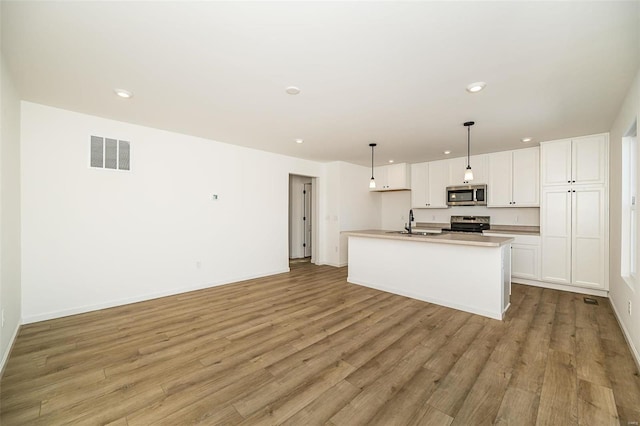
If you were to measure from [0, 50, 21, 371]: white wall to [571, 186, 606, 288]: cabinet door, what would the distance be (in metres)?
7.19

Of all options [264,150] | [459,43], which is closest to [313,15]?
[459,43]

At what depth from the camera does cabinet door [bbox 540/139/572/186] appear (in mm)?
4383

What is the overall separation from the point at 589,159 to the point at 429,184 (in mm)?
2710

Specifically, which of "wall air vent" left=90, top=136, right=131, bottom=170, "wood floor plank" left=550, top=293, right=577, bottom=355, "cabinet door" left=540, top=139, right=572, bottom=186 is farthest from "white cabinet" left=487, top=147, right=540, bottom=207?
"wall air vent" left=90, top=136, right=131, bottom=170

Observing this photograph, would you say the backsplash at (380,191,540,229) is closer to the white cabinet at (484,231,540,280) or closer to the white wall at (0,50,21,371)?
the white cabinet at (484,231,540,280)

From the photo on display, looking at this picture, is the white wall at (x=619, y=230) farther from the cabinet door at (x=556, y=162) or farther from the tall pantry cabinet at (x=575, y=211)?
the cabinet door at (x=556, y=162)

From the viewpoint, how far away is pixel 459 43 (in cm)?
191

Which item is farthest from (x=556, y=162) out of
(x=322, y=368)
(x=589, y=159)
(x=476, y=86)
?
(x=322, y=368)

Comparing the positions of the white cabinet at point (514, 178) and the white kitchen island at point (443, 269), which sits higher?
the white cabinet at point (514, 178)

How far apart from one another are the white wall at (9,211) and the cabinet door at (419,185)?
6.70m

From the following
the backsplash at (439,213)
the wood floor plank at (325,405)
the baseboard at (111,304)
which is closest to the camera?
the wood floor plank at (325,405)

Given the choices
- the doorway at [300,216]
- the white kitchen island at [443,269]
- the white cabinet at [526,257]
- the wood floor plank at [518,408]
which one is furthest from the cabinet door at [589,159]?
the doorway at [300,216]

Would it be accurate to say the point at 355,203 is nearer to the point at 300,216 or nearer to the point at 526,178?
the point at 300,216

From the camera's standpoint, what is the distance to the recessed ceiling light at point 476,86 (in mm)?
2484
